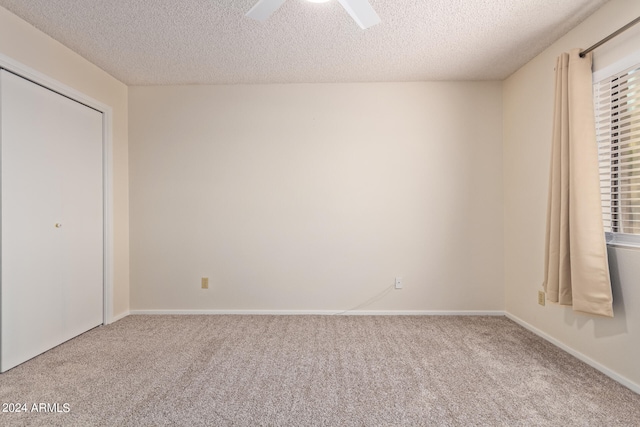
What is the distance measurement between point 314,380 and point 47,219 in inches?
90.6

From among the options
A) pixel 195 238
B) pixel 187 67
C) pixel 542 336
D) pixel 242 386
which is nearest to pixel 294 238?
pixel 195 238

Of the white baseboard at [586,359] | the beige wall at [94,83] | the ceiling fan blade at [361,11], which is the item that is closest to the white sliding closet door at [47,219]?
the beige wall at [94,83]

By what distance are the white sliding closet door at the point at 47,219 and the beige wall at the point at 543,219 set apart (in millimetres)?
3896

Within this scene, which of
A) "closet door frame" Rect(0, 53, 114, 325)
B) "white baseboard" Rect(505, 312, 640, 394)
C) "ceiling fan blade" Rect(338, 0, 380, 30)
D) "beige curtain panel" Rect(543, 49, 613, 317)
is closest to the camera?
"ceiling fan blade" Rect(338, 0, 380, 30)

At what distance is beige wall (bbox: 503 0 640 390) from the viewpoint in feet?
6.24

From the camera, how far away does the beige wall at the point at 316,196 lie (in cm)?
324

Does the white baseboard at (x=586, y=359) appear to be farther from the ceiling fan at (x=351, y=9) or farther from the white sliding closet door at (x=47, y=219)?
the white sliding closet door at (x=47, y=219)

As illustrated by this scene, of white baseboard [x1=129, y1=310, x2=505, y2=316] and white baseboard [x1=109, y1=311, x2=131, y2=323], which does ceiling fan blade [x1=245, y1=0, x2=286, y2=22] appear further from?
white baseboard [x1=109, y1=311, x2=131, y2=323]

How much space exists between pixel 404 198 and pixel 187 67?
2.43 metres

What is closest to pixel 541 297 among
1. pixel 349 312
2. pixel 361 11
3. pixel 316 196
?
pixel 349 312

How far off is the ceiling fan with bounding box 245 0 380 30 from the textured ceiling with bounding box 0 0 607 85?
361 mm

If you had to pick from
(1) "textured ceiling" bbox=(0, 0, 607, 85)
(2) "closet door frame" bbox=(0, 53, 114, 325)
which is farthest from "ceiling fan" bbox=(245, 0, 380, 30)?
(2) "closet door frame" bbox=(0, 53, 114, 325)

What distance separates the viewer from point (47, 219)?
2.40m

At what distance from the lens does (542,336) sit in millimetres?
2621
